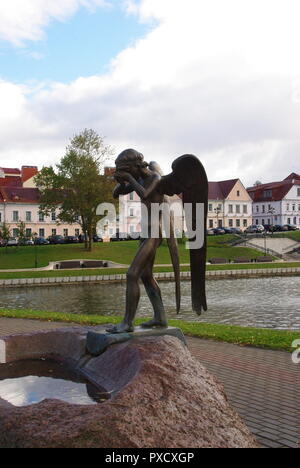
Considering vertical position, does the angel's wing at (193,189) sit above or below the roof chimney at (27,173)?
below

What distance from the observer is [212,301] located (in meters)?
19.7

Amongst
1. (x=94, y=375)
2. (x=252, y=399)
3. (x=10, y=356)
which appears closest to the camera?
(x=94, y=375)

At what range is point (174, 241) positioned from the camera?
21.8ft

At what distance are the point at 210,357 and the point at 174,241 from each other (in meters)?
3.06

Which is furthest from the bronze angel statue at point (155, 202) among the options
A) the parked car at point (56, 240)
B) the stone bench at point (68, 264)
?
the parked car at point (56, 240)

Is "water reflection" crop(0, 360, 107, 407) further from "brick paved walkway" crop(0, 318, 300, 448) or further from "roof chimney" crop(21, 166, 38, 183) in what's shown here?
"roof chimney" crop(21, 166, 38, 183)

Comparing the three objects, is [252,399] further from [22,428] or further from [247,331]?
[247,331]

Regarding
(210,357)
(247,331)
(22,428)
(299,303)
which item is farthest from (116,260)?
(22,428)

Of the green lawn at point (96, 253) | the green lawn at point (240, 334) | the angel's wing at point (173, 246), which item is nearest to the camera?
the angel's wing at point (173, 246)

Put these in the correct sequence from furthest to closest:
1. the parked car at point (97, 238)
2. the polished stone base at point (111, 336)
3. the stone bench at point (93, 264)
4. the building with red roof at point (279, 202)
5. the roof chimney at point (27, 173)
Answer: the building with red roof at point (279, 202)
the roof chimney at point (27, 173)
the parked car at point (97, 238)
the stone bench at point (93, 264)
the polished stone base at point (111, 336)

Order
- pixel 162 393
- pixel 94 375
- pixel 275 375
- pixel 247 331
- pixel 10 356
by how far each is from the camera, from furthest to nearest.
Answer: pixel 247 331
pixel 275 375
pixel 10 356
pixel 94 375
pixel 162 393

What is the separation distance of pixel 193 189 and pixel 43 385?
9.18 ft

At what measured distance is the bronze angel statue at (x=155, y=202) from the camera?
6188mm

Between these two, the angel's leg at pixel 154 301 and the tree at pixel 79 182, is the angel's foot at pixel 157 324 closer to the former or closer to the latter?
the angel's leg at pixel 154 301
